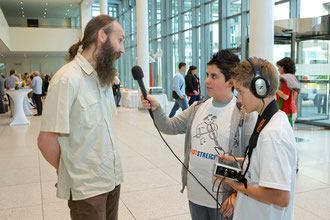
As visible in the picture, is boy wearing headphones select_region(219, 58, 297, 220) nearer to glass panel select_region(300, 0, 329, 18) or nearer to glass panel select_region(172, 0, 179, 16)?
glass panel select_region(300, 0, 329, 18)

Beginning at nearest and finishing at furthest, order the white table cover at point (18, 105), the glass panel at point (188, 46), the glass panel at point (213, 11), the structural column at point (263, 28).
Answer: the structural column at point (263, 28) < the white table cover at point (18, 105) < the glass panel at point (213, 11) < the glass panel at point (188, 46)

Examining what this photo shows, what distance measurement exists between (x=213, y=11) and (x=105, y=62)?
12.5 metres

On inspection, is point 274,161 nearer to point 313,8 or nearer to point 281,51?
point 281,51

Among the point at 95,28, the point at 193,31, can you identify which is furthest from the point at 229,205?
the point at 193,31

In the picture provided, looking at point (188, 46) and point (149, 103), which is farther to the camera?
point (188, 46)

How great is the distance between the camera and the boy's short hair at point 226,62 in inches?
72.5

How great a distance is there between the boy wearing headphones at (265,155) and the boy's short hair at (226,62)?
409mm

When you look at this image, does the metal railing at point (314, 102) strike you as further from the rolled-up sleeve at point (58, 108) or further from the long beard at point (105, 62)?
the rolled-up sleeve at point (58, 108)

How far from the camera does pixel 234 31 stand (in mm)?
12359

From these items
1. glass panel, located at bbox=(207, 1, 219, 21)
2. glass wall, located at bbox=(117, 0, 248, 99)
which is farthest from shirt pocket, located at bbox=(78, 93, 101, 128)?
glass panel, located at bbox=(207, 1, 219, 21)

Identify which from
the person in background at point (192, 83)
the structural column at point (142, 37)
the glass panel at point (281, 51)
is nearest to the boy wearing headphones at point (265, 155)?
the person in background at point (192, 83)

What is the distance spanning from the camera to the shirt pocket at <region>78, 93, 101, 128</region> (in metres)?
1.62

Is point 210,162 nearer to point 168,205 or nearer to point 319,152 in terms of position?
point 168,205

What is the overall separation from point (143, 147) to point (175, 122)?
418 cm
